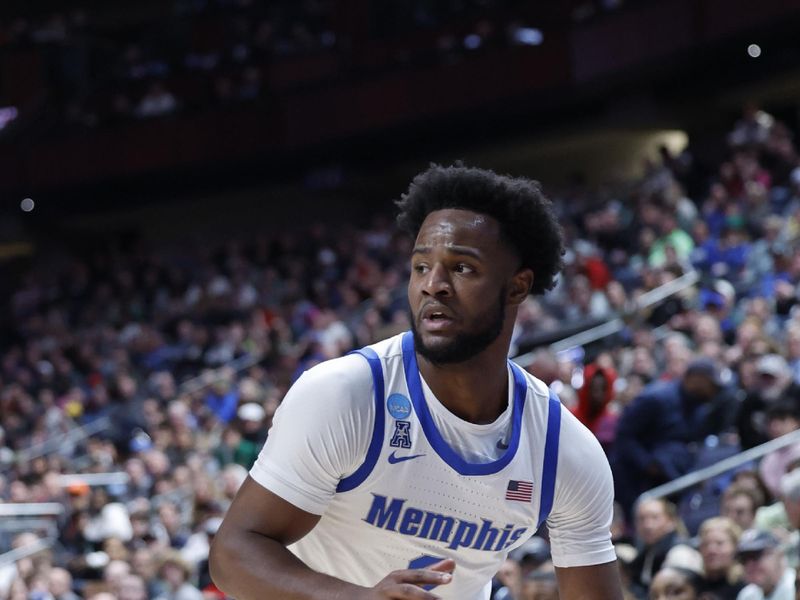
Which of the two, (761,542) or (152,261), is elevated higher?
(152,261)

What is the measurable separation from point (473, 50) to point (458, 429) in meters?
17.2

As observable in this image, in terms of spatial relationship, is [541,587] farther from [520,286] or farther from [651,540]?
[520,286]

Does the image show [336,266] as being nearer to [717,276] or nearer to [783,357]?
[717,276]

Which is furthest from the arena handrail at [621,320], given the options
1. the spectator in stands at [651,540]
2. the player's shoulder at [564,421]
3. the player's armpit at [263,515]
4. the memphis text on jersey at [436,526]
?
the player's armpit at [263,515]

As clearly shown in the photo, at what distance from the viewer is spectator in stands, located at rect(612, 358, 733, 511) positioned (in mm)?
7945

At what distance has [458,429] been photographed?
11.5ft

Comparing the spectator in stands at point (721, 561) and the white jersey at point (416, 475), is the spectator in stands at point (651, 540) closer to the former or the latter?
the spectator in stands at point (721, 561)

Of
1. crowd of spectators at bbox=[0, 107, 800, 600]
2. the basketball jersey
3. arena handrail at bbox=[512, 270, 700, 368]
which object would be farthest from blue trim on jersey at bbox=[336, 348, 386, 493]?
arena handrail at bbox=[512, 270, 700, 368]

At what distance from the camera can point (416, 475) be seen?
11.2 feet

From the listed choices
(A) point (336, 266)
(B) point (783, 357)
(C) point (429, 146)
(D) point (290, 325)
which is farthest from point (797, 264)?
(C) point (429, 146)

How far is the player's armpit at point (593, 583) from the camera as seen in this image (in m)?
3.72

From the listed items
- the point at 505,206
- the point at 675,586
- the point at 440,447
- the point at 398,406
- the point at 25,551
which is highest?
the point at 505,206

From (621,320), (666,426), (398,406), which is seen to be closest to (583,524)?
(398,406)

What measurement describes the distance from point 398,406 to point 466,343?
24 centimetres
